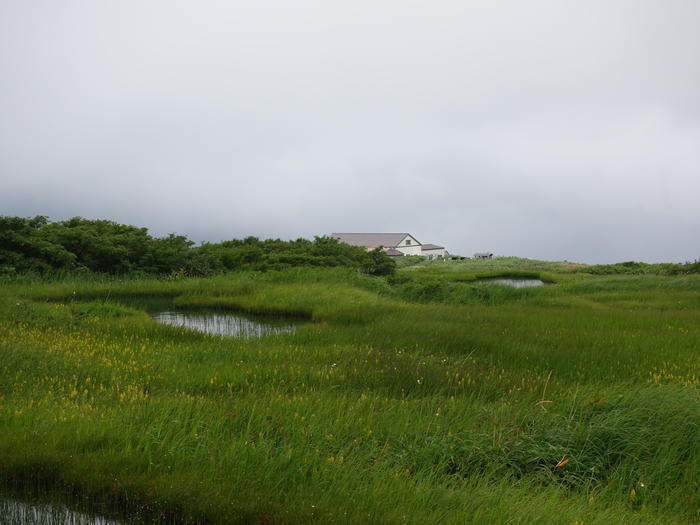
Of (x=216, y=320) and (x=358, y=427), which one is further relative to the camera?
(x=216, y=320)

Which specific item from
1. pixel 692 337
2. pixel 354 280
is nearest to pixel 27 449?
pixel 692 337

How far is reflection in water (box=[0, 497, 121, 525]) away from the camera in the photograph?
581 cm

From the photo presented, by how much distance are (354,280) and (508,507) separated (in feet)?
77.1

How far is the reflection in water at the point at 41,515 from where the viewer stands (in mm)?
5809

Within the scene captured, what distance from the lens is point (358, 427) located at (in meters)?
7.51

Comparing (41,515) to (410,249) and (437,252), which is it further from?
(437,252)

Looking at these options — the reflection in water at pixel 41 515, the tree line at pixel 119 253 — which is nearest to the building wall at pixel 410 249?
the tree line at pixel 119 253

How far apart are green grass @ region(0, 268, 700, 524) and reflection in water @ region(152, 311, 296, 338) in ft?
12.9

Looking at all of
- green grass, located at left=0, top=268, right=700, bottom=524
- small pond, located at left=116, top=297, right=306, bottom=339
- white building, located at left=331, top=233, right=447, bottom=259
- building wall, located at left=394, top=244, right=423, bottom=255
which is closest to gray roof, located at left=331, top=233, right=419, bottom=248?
white building, located at left=331, top=233, right=447, bottom=259

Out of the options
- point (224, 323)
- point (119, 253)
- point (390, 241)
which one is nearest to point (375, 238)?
point (390, 241)

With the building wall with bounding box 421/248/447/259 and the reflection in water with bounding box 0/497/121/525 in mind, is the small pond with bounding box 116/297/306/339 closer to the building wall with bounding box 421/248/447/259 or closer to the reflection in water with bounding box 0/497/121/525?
the reflection in water with bounding box 0/497/121/525

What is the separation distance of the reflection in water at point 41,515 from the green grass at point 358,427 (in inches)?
10.8

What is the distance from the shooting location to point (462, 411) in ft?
27.8

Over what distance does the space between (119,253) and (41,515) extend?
89.1 feet
